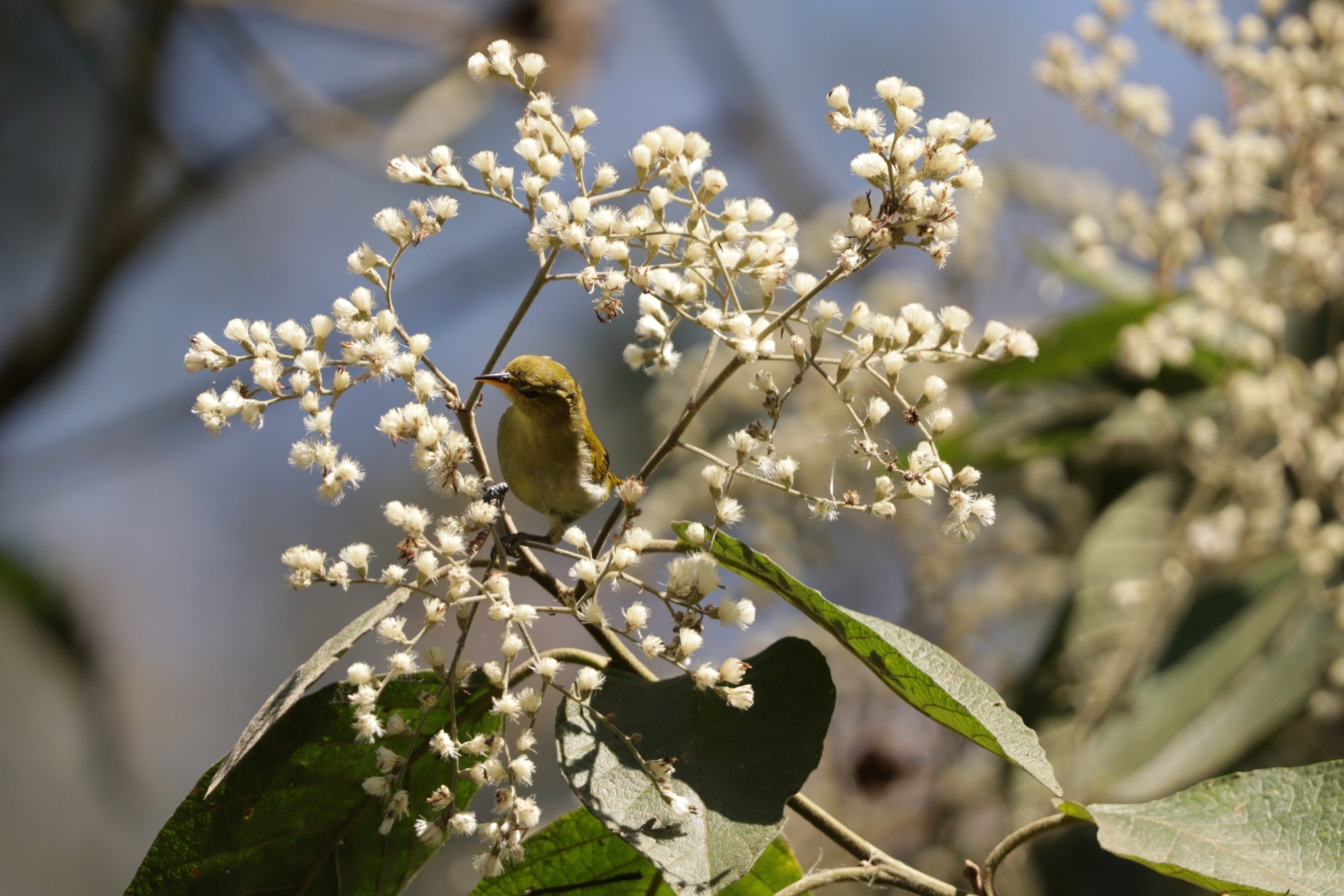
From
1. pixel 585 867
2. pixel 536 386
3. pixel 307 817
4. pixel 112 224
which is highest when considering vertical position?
pixel 112 224

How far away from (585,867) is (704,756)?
0.33 m

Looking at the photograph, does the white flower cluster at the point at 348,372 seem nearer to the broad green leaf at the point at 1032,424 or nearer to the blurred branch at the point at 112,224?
the broad green leaf at the point at 1032,424

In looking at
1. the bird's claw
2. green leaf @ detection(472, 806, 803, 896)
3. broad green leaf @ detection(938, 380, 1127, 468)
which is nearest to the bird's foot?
the bird's claw

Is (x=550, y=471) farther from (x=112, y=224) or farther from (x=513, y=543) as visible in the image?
(x=112, y=224)

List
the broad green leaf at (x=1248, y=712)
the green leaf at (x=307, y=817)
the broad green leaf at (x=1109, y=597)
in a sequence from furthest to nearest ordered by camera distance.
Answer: the broad green leaf at (x=1109, y=597) → the broad green leaf at (x=1248, y=712) → the green leaf at (x=307, y=817)

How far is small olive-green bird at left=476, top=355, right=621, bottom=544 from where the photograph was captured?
1.59 m

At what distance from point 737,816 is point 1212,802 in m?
0.58

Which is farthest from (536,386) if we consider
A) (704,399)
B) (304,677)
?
(304,677)

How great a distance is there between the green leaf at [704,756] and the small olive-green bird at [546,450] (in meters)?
0.49

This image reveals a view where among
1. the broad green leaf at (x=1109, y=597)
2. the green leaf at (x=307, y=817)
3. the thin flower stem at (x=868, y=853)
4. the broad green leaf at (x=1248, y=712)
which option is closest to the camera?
the thin flower stem at (x=868, y=853)

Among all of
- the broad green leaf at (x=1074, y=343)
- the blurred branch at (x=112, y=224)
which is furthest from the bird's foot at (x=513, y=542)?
the blurred branch at (x=112, y=224)

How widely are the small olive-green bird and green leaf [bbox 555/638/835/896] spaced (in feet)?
1.61

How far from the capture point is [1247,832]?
115 cm

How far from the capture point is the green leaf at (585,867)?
127 centimetres
